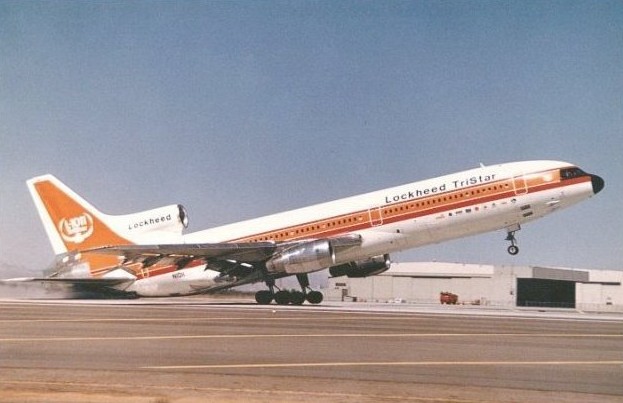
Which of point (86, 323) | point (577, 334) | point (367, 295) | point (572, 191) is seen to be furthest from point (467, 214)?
point (367, 295)

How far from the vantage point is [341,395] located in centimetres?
1012

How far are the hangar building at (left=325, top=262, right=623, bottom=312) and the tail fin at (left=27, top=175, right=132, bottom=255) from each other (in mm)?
36823

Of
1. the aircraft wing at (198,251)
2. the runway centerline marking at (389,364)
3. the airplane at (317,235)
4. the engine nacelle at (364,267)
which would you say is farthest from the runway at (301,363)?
the engine nacelle at (364,267)

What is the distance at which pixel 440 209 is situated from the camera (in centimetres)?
3912

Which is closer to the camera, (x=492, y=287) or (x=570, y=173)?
(x=570, y=173)

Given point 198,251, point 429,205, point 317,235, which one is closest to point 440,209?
point 429,205

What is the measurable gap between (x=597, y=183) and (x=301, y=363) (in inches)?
1244

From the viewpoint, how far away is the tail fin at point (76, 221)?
1838 inches

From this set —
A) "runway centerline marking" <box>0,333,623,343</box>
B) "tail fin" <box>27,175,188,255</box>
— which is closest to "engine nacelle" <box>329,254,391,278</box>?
"tail fin" <box>27,175,188,255</box>

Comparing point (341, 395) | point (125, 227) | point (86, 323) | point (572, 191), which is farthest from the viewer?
point (125, 227)

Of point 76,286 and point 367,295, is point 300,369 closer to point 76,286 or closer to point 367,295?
point 76,286

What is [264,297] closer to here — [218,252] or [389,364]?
[218,252]

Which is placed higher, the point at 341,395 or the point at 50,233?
the point at 50,233

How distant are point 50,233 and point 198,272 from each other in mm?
12413
